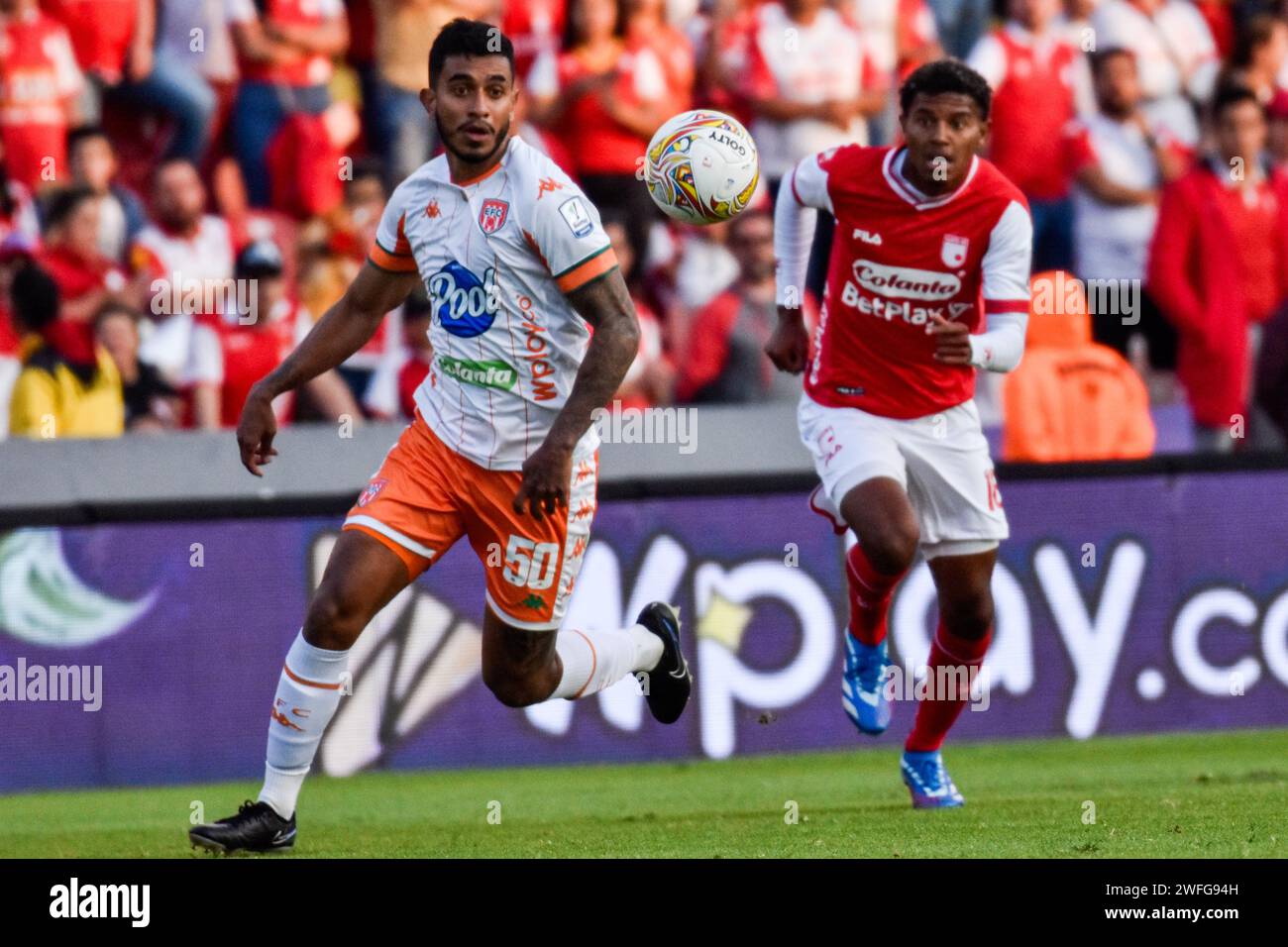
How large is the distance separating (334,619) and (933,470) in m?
2.66

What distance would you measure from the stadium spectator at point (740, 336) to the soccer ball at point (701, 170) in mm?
4220

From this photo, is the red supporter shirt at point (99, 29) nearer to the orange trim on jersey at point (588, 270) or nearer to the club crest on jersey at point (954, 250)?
the club crest on jersey at point (954, 250)

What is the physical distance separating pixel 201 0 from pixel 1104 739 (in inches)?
252

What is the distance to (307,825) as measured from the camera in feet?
28.6

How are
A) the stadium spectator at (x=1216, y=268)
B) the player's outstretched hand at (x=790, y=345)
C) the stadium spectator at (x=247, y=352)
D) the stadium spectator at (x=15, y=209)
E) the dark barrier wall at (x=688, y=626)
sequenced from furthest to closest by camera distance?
the stadium spectator at (x=1216, y=268) < the stadium spectator at (x=15, y=209) < the stadium spectator at (x=247, y=352) < the dark barrier wall at (x=688, y=626) < the player's outstretched hand at (x=790, y=345)

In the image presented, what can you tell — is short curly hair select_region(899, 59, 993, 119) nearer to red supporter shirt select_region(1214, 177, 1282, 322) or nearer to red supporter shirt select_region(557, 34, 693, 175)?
red supporter shirt select_region(557, 34, 693, 175)

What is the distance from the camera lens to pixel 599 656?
8.11 meters

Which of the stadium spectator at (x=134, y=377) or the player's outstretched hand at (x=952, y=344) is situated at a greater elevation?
the player's outstretched hand at (x=952, y=344)

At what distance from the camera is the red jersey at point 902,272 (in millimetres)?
8477

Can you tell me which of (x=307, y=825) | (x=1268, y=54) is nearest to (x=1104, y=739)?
(x=307, y=825)

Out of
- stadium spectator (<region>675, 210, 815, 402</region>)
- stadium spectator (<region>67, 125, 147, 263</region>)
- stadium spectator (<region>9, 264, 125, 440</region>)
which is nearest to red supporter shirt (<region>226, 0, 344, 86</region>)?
stadium spectator (<region>67, 125, 147, 263</region>)

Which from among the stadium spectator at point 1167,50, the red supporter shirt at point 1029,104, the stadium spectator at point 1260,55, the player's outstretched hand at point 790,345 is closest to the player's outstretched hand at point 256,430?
the player's outstretched hand at point 790,345

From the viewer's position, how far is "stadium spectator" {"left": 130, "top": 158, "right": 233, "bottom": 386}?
12.0 m

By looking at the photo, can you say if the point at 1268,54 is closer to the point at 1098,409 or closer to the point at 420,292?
the point at 1098,409
